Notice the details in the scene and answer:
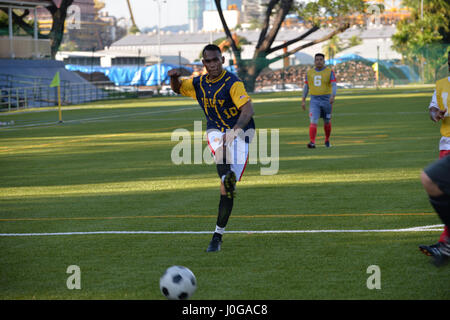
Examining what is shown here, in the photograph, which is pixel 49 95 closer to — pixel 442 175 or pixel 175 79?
pixel 175 79

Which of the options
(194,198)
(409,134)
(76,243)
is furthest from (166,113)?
Answer: (76,243)

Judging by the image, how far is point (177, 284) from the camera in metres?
6.30

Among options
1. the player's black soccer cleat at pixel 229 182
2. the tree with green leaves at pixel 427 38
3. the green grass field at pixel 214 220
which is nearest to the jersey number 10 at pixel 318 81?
the green grass field at pixel 214 220

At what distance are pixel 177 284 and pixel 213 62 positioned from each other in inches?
113

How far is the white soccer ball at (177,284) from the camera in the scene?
6.28 m

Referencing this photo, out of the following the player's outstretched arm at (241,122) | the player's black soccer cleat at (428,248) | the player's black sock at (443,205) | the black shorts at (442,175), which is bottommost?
the player's black soccer cleat at (428,248)

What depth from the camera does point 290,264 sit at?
7.51 m

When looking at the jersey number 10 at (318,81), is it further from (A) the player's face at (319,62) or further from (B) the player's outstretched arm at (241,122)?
(B) the player's outstretched arm at (241,122)

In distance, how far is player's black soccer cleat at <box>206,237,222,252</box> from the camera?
26.9 ft

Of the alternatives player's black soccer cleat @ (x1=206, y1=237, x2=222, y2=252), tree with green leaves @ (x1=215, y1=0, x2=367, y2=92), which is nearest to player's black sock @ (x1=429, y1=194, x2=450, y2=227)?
player's black soccer cleat @ (x1=206, y1=237, x2=222, y2=252)

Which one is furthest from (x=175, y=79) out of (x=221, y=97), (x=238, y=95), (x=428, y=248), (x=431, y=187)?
(x=431, y=187)

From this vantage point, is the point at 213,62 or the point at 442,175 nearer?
the point at 442,175

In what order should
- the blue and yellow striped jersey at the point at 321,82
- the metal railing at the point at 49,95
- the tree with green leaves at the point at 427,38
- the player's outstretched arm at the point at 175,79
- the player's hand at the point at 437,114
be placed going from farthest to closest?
the tree with green leaves at the point at 427,38 → the metal railing at the point at 49,95 → the blue and yellow striped jersey at the point at 321,82 → the player's outstretched arm at the point at 175,79 → the player's hand at the point at 437,114

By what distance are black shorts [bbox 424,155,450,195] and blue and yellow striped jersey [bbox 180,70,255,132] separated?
2868 millimetres
